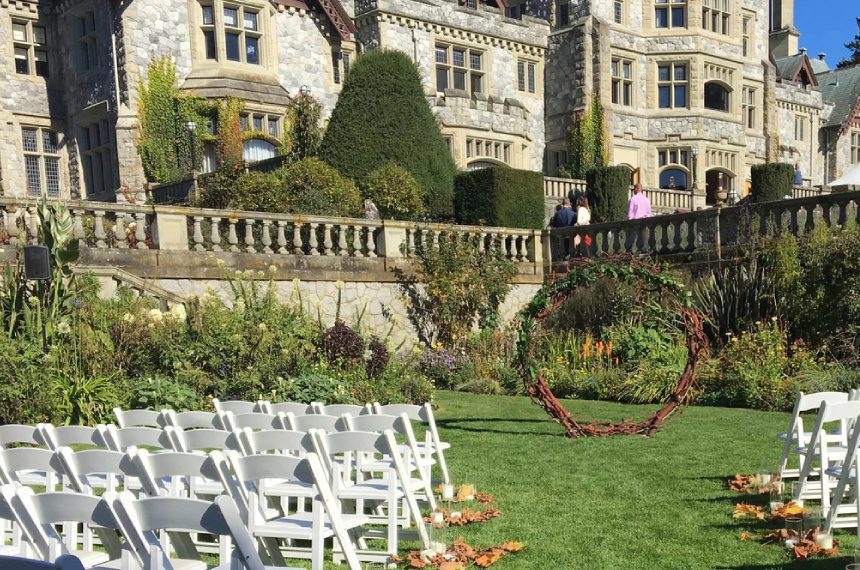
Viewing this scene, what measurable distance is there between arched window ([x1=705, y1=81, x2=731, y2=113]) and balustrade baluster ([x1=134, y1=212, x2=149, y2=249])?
86.1 feet

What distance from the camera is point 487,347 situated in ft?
50.2

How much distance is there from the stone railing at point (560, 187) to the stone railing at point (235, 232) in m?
9.19

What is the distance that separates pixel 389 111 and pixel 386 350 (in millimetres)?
8882

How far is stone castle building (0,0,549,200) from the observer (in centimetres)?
2205

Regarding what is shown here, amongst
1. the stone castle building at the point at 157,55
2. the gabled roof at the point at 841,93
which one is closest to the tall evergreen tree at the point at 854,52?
the gabled roof at the point at 841,93

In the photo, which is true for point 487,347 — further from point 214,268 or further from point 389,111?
point 389,111

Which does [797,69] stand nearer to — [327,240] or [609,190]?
[609,190]

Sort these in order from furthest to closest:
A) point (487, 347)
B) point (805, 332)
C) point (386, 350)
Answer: point (487, 347), point (805, 332), point (386, 350)

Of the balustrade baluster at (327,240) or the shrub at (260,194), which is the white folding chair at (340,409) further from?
the shrub at (260,194)

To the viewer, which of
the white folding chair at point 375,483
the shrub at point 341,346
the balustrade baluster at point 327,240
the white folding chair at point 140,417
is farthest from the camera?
the balustrade baluster at point 327,240

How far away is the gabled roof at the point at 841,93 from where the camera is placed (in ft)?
134

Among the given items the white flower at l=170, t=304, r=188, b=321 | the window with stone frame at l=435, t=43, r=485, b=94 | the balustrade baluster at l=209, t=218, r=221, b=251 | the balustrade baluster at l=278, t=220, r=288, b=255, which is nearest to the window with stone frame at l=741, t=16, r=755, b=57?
the window with stone frame at l=435, t=43, r=485, b=94

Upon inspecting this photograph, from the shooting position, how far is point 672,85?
31.2m

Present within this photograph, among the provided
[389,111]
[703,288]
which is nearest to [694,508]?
[703,288]
